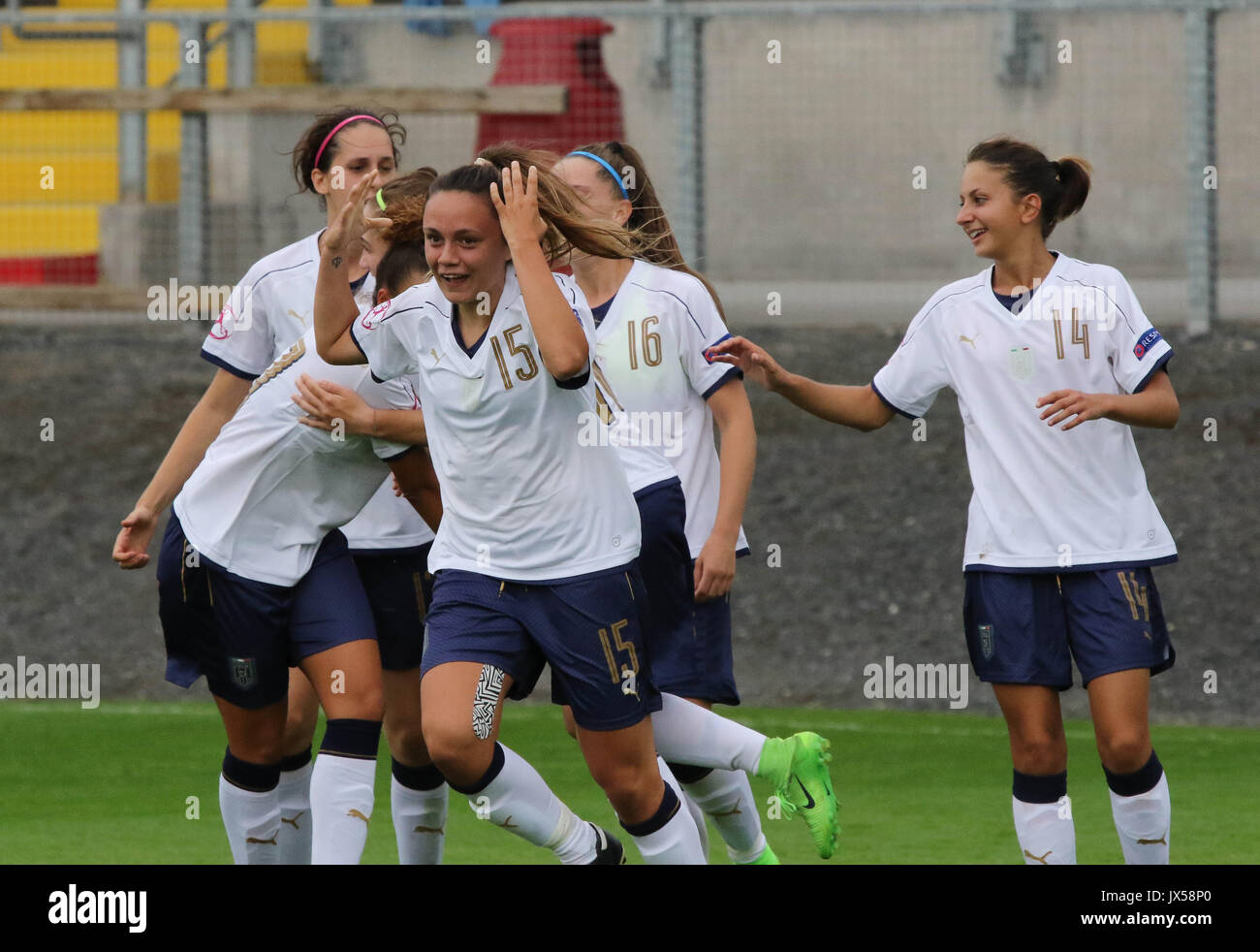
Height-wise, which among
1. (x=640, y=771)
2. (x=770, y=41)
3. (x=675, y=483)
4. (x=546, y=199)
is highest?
(x=770, y=41)

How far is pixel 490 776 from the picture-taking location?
4.77 meters

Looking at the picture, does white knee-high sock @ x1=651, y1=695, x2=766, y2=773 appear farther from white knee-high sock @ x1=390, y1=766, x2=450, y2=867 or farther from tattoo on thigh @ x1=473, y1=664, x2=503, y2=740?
white knee-high sock @ x1=390, y1=766, x2=450, y2=867

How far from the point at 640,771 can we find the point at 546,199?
4.42ft

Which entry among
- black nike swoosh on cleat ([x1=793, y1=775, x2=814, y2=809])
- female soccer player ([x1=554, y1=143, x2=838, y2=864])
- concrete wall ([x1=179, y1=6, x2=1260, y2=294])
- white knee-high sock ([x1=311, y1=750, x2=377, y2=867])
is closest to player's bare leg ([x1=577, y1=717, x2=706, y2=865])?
black nike swoosh on cleat ([x1=793, y1=775, x2=814, y2=809])

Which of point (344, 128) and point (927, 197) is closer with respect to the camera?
point (344, 128)

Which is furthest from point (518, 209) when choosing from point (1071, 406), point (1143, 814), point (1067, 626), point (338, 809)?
point (1143, 814)

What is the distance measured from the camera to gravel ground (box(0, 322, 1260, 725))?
33.9 ft

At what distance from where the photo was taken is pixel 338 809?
5113 mm

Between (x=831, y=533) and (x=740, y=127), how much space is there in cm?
328

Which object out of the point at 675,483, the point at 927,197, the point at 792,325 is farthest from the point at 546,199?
the point at 927,197

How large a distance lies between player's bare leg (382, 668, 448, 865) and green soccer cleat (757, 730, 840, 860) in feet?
3.31

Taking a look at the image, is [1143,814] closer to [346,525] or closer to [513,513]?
[513,513]

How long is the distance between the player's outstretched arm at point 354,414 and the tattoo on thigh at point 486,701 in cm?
69

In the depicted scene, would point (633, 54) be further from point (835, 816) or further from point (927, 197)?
point (835, 816)
